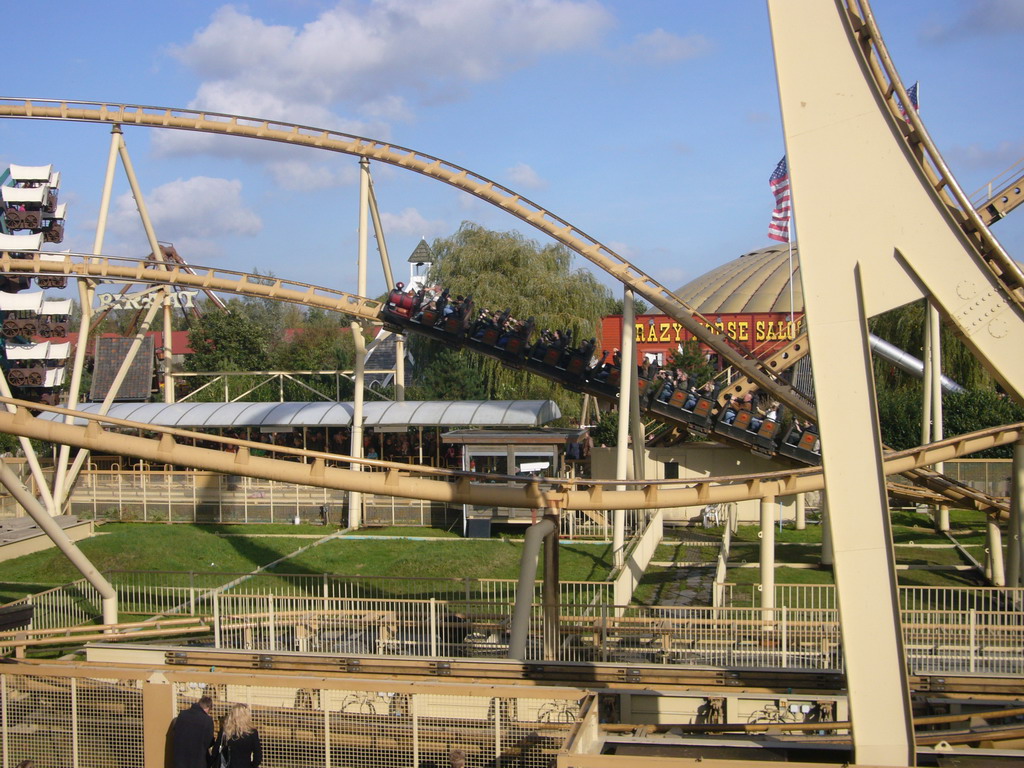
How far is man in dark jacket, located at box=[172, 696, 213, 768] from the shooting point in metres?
9.05

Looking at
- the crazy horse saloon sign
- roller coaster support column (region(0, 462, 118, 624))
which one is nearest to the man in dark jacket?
roller coaster support column (region(0, 462, 118, 624))

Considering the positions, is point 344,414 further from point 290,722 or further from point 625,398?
point 290,722

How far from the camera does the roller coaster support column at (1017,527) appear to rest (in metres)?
16.8

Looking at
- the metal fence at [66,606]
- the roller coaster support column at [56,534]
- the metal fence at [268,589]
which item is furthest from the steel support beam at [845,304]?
the metal fence at [66,606]

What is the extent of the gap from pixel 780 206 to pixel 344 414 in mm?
16978

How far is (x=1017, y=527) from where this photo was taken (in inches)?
673

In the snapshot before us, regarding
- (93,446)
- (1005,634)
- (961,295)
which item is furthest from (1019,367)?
(93,446)

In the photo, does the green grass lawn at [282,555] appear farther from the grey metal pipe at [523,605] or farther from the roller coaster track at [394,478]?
the grey metal pipe at [523,605]

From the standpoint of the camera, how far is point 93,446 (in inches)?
512

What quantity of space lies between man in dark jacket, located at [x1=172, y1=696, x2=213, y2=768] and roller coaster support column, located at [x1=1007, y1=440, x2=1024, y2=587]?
44.8 ft

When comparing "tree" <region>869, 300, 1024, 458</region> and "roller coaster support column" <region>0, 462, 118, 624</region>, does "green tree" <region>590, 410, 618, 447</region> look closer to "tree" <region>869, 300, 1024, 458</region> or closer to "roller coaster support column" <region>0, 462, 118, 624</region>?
"tree" <region>869, 300, 1024, 458</region>

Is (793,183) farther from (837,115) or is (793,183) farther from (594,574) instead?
(594,574)

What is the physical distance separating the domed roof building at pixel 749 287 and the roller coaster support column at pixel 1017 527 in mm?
37767

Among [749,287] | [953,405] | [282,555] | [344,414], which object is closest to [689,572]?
[282,555]
